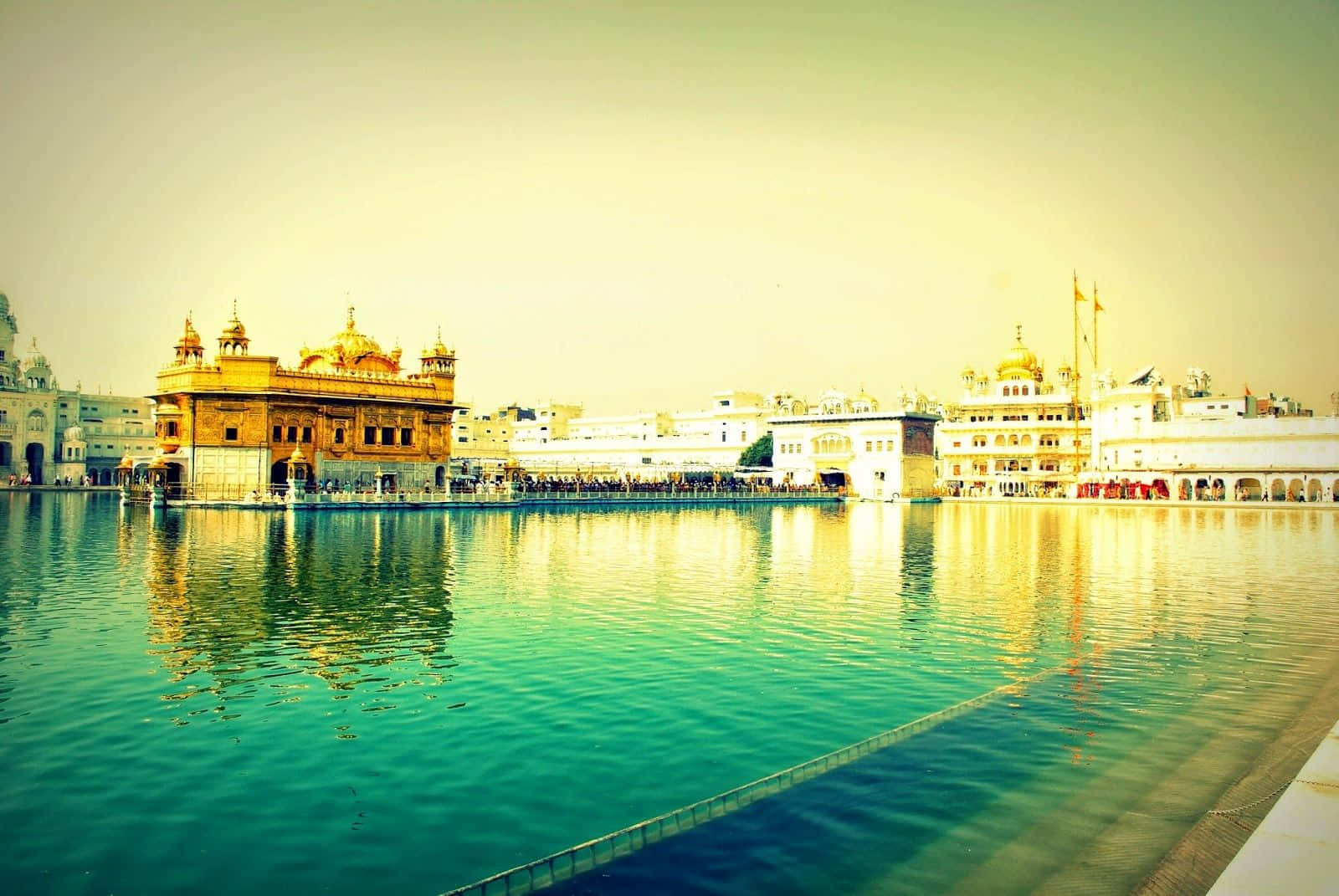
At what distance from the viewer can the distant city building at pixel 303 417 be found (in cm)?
4628

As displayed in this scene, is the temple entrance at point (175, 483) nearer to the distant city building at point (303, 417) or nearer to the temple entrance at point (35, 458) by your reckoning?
the distant city building at point (303, 417)

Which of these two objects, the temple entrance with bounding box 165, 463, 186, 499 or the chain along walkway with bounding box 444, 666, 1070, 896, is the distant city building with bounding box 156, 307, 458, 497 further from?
the chain along walkway with bounding box 444, 666, 1070, 896

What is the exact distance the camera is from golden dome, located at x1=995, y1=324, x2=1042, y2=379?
265 ft

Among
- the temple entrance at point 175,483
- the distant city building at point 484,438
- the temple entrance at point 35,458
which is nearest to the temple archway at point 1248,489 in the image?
the distant city building at point 484,438

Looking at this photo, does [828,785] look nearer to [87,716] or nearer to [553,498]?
[87,716]

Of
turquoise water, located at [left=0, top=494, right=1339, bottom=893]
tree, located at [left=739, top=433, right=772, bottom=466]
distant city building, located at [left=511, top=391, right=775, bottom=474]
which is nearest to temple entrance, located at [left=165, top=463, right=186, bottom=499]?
turquoise water, located at [left=0, top=494, right=1339, bottom=893]

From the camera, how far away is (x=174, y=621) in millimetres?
14039

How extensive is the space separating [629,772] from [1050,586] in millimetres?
13940

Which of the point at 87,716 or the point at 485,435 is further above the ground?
the point at 485,435

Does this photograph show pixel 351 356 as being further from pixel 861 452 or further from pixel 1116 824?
pixel 1116 824

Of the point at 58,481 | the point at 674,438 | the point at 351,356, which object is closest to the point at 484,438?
the point at 674,438

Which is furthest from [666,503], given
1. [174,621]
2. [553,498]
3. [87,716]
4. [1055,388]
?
[87,716]

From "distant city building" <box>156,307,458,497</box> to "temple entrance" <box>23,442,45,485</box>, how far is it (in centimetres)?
3992

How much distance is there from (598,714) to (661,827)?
2.95 metres
